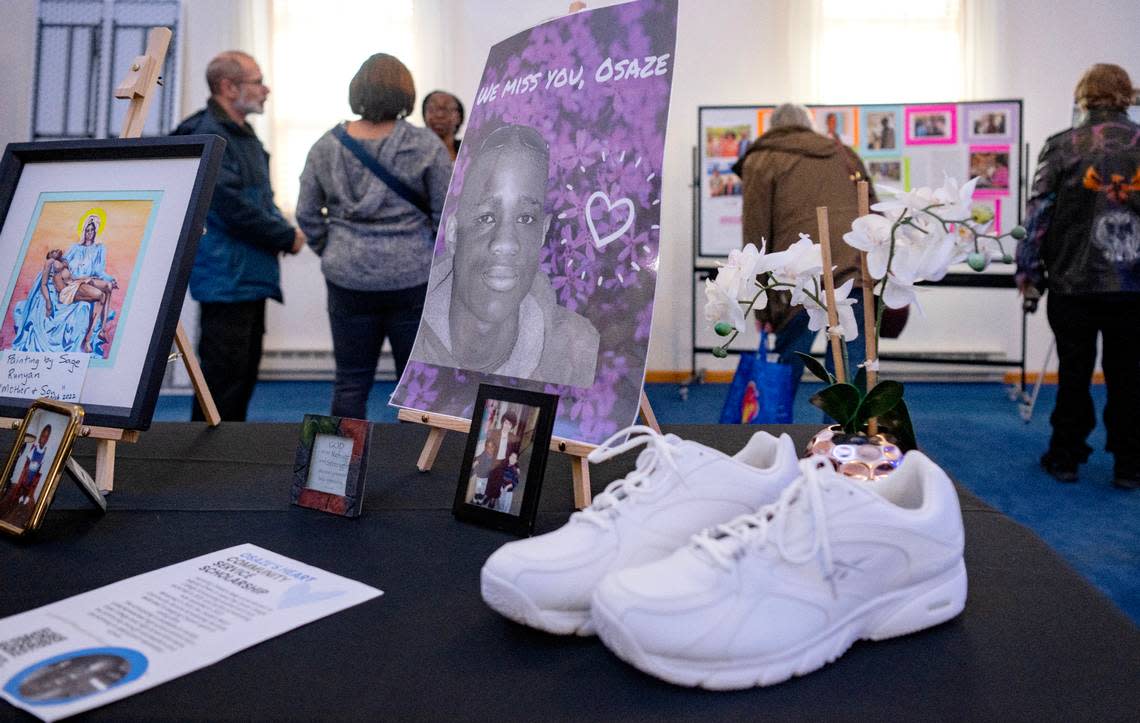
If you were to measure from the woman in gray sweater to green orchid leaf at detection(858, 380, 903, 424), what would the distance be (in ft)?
4.82

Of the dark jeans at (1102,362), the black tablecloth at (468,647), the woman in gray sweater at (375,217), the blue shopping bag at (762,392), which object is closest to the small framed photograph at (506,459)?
the black tablecloth at (468,647)

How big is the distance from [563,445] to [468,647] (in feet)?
1.34

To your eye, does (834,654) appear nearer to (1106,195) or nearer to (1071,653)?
(1071,653)

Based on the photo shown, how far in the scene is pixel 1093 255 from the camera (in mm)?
2590

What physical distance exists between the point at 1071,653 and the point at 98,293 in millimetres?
1213

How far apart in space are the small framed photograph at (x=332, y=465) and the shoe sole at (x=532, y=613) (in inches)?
14.5

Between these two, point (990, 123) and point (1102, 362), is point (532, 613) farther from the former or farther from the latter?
point (990, 123)

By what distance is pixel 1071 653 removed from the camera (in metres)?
0.66

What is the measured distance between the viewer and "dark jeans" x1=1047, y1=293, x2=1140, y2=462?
8.74ft

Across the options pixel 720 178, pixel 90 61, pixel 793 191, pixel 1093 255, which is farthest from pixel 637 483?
pixel 90 61

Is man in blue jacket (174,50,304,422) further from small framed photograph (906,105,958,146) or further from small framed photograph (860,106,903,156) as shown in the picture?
small framed photograph (906,105,958,146)

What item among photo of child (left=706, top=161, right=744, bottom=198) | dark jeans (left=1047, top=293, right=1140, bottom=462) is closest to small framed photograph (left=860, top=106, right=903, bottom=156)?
photo of child (left=706, top=161, right=744, bottom=198)

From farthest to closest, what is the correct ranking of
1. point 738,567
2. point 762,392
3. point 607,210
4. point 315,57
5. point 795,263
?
point 315,57 → point 762,392 → point 607,210 → point 795,263 → point 738,567

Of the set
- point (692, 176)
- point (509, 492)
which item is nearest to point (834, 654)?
point (509, 492)
